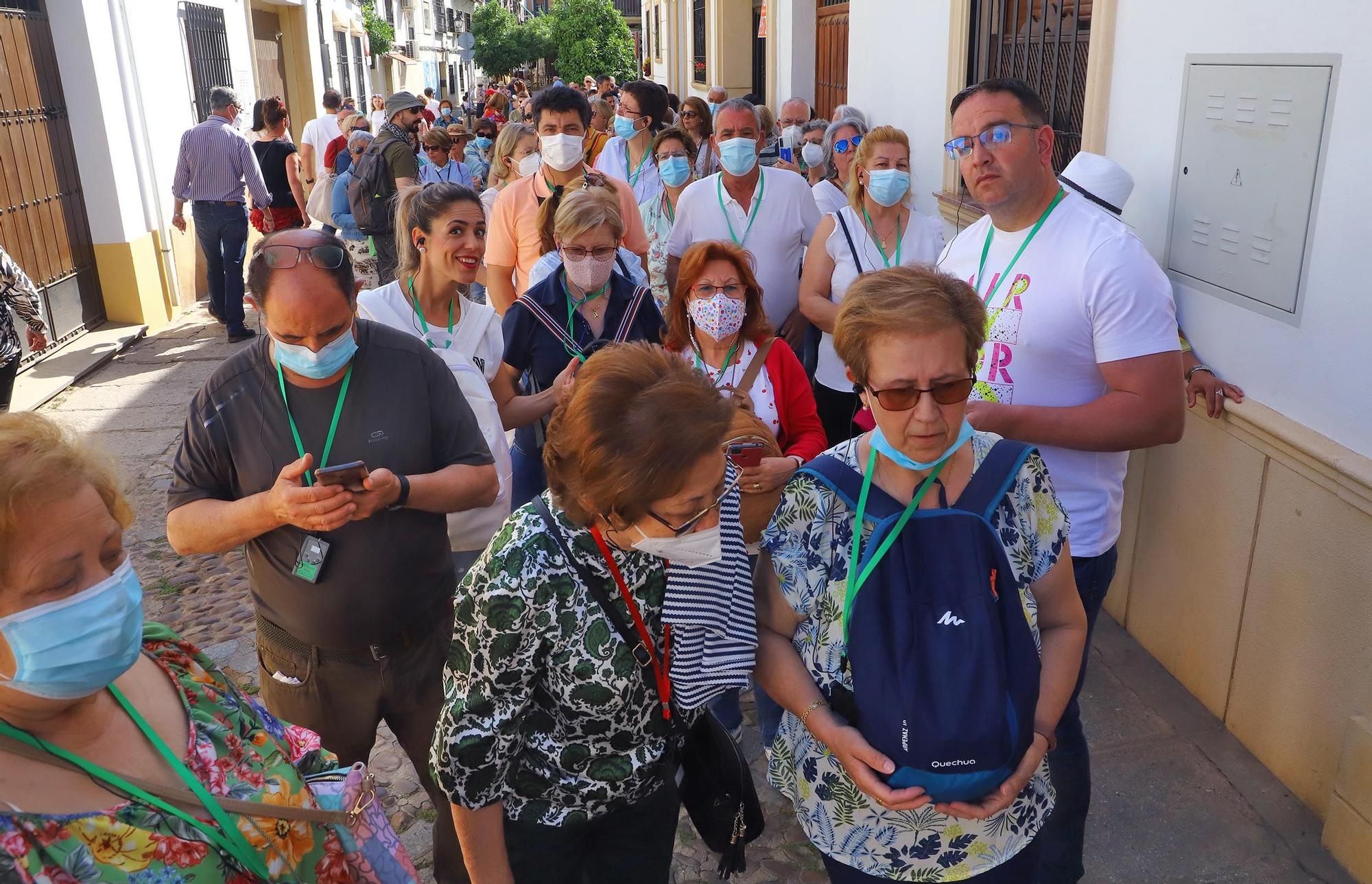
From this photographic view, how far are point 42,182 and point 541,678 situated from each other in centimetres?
904

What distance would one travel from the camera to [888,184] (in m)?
4.49

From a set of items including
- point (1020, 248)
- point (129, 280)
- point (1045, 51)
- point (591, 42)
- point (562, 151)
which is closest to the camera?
point (1020, 248)

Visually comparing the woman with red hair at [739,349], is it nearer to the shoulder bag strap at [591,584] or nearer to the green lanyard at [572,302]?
the green lanyard at [572,302]

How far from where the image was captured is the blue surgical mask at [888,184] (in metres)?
4.49

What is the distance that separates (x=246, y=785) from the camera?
1677mm

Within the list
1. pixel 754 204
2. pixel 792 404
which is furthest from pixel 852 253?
pixel 792 404

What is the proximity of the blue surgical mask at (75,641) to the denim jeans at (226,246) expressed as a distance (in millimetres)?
8759

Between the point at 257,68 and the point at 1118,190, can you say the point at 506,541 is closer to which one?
the point at 1118,190

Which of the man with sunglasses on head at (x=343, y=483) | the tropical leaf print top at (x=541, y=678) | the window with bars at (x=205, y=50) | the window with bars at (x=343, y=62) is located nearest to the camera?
the tropical leaf print top at (x=541, y=678)

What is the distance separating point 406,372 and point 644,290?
1.50 meters

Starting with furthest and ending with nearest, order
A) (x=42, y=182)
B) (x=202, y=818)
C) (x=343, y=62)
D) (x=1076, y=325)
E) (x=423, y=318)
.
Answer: (x=343, y=62)
(x=42, y=182)
(x=423, y=318)
(x=1076, y=325)
(x=202, y=818)

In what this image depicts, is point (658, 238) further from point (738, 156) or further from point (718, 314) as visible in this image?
point (718, 314)

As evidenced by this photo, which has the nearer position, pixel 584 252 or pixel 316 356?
pixel 316 356

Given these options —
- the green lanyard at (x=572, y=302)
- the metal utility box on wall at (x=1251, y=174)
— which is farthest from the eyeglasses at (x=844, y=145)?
the green lanyard at (x=572, y=302)
